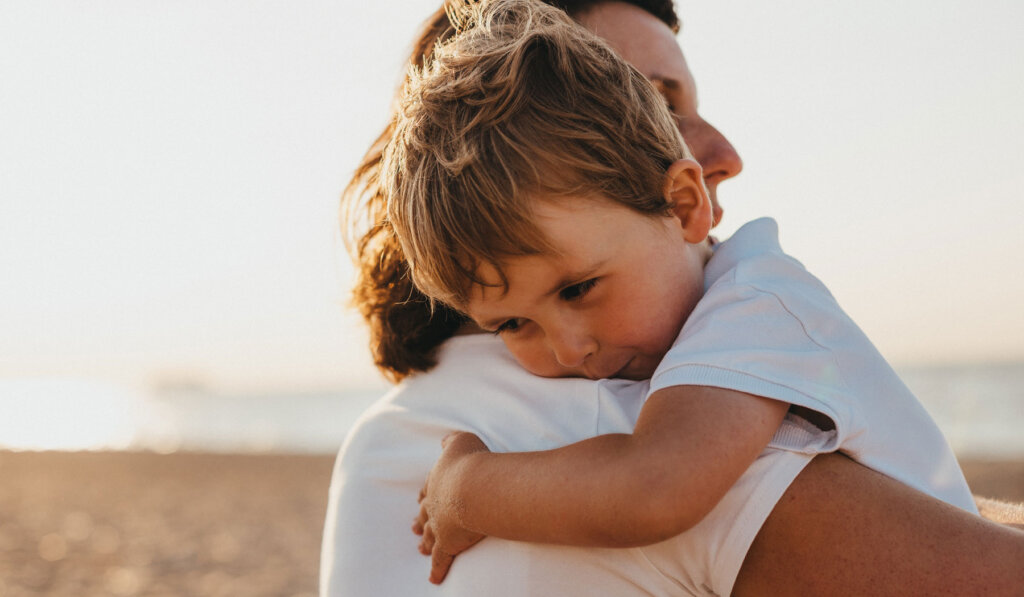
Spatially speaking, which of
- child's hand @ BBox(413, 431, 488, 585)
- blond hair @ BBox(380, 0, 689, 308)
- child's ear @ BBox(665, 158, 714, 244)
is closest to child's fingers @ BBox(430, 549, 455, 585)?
child's hand @ BBox(413, 431, 488, 585)

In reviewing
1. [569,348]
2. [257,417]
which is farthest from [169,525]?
[257,417]

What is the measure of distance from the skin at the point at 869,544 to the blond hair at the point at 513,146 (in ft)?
2.02

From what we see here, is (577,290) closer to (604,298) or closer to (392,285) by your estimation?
(604,298)

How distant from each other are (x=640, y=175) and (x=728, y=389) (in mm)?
505

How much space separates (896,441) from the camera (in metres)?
1.42

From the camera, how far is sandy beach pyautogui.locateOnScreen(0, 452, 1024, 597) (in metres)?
8.12

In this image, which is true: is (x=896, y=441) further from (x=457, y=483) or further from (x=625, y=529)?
(x=457, y=483)

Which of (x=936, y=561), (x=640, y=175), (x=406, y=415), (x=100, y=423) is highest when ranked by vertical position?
(x=640, y=175)

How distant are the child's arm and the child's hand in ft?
0.18

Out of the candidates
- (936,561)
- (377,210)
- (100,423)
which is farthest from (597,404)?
(100,423)

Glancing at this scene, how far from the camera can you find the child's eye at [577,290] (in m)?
1.67

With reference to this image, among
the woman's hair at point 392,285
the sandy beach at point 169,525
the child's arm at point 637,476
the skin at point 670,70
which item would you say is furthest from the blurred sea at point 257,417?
the child's arm at point 637,476

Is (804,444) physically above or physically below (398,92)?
below

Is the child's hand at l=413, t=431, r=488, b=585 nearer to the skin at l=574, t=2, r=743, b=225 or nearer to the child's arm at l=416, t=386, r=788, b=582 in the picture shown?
the child's arm at l=416, t=386, r=788, b=582
